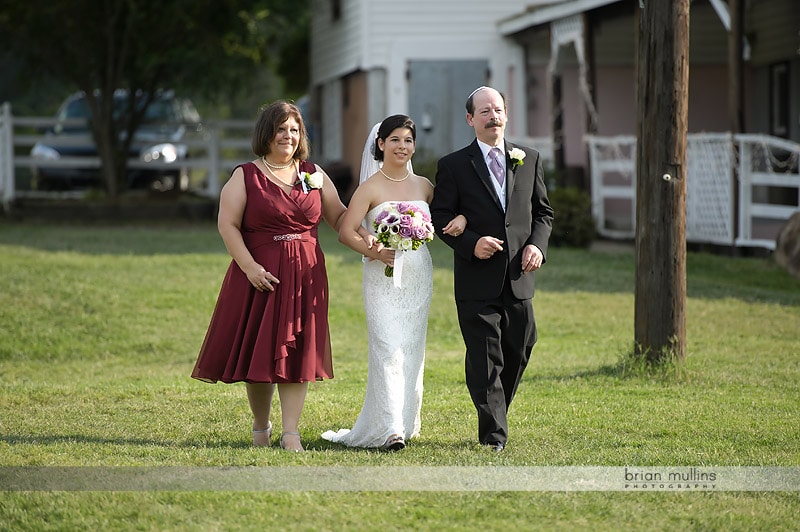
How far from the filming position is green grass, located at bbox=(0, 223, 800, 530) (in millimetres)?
4992

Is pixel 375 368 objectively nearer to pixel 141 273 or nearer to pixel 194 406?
pixel 194 406

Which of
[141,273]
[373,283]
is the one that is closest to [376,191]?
[373,283]

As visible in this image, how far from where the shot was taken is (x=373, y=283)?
643 cm

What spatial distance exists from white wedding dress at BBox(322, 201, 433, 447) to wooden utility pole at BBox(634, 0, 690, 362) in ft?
7.87

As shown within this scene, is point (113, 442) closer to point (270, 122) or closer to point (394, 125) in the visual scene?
point (270, 122)

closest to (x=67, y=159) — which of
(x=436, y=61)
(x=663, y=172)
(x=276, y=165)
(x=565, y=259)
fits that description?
(x=436, y=61)

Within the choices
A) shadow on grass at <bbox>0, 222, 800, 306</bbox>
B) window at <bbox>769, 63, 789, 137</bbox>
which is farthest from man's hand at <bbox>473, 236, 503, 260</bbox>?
window at <bbox>769, 63, 789, 137</bbox>

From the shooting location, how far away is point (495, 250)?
20.1 ft

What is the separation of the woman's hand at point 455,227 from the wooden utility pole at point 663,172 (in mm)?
2452

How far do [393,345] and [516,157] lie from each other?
1182 millimetres

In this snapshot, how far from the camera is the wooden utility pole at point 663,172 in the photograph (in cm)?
815

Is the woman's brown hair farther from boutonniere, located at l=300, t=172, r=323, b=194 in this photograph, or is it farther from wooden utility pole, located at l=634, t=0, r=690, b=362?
wooden utility pole, located at l=634, t=0, r=690, b=362

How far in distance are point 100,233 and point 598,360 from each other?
10.5 metres

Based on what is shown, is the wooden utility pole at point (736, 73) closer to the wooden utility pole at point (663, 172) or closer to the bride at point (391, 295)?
the wooden utility pole at point (663, 172)
